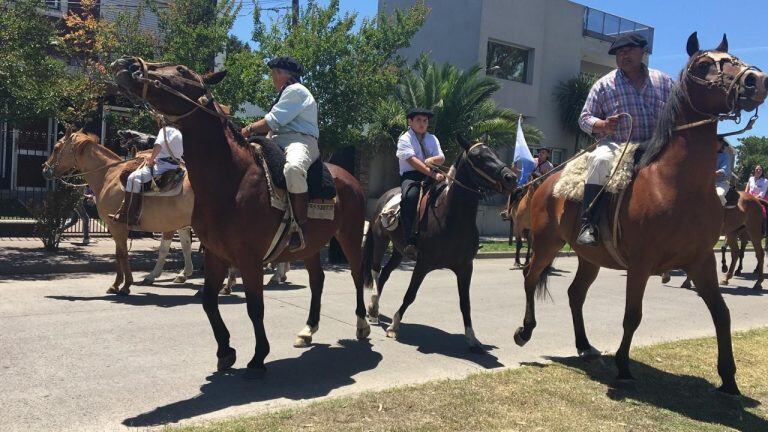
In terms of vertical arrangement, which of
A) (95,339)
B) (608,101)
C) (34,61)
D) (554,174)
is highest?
(34,61)

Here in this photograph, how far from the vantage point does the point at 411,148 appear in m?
7.45

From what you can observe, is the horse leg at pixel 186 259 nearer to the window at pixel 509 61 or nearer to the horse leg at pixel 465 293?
the horse leg at pixel 465 293

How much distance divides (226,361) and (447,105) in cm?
1447

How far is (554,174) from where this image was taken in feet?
22.3

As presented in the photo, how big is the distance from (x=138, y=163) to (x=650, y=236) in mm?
7705

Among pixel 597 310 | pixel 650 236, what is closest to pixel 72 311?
pixel 650 236

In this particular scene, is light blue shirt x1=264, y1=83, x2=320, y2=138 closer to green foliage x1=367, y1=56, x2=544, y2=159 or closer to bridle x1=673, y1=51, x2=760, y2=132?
bridle x1=673, y1=51, x2=760, y2=132

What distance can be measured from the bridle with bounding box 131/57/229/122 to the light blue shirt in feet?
1.57

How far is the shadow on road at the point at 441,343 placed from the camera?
6.41 meters

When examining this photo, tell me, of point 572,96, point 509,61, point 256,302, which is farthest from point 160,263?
point 572,96

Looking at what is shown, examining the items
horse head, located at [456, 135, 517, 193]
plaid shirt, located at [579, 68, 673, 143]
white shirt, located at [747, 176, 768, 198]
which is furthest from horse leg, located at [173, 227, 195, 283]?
white shirt, located at [747, 176, 768, 198]

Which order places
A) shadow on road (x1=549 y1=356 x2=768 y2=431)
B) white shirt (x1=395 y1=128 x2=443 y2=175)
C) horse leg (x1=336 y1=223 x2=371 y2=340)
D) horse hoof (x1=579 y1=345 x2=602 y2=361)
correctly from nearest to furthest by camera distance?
1. shadow on road (x1=549 y1=356 x2=768 y2=431)
2. horse hoof (x1=579 y1=345 x2=602 y2=361)
3. horse leg (x1=336 y1=223 x2=371 y2=340)
4. white shirt (x1=395 y1=128 x2=443 y2=175)

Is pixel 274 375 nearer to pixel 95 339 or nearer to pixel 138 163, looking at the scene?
pixel 95 339

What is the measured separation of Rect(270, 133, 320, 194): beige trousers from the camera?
5.54 m
